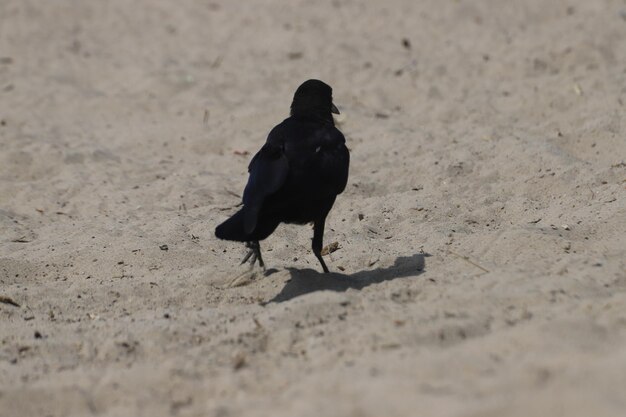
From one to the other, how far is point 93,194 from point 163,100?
7.81 feet

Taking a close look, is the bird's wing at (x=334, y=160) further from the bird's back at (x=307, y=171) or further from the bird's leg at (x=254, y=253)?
the bird's leg at (x=254, y=253)

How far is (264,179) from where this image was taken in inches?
195

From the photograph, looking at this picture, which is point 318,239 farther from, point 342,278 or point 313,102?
point 313,102

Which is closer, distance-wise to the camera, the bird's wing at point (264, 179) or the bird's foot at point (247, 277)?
the bird's wing at point (264, 179)

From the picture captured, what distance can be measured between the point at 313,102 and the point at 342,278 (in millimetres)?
1192

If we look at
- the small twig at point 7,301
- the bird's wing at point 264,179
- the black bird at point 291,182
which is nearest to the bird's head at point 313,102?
the black bird at point 291,182

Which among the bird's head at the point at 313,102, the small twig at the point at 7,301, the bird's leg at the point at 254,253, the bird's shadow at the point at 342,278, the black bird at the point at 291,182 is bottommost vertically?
the small twig at the point at 7,301

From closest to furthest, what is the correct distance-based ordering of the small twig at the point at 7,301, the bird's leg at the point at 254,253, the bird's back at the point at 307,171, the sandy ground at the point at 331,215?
the sandy ground at the point at 331,215, the bird's back at the point at 307,171, the small twig at the point at 7,301, the bird's leg at the point at 254,253

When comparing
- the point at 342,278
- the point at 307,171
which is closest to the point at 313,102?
the point at 307,171

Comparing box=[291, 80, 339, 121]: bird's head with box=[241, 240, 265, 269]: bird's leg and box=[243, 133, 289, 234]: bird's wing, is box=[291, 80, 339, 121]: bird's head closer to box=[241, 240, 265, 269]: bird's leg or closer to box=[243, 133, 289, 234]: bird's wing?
box=[243, 133, 289, 234]: bird's wing

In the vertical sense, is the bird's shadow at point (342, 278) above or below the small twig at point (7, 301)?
above

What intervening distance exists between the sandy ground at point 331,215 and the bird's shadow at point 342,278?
0.02 m

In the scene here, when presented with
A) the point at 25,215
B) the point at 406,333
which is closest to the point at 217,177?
the point at 25,215

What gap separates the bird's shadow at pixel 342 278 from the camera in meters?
5.03
